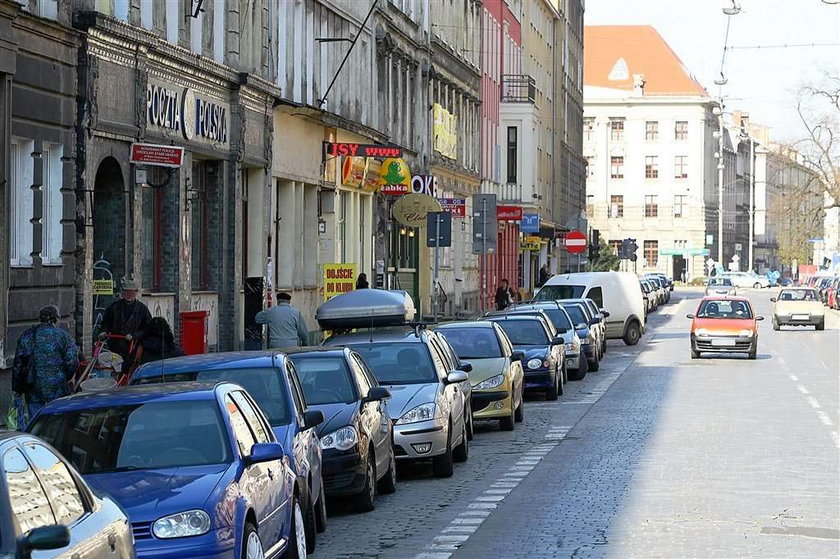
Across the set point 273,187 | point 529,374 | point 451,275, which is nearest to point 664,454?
point 529,374

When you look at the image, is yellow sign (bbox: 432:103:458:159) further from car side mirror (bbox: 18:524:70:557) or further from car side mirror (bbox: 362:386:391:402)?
car side mirror (bbox: 18:524:70:557)

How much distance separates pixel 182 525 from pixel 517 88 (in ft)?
219

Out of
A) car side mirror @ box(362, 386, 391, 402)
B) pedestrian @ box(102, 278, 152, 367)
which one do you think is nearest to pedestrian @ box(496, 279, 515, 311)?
pedestrian @ box(102, 278, 152, 367)

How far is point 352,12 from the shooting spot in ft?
138

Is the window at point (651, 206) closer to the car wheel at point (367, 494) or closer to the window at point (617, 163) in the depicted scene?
the window at point (617, 163)

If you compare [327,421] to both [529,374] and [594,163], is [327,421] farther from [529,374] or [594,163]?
[594,163]

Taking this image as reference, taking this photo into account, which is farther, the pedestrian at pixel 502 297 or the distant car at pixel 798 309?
the distant car at pixel 798 309

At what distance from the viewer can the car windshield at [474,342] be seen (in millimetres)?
24828

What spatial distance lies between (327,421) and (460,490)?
2429 mm

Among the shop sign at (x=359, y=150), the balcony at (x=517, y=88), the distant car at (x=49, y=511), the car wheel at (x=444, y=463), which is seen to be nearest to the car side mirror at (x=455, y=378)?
the car wheel at (x=444, y=463)

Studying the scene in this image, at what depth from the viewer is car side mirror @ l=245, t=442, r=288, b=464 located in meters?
10.5

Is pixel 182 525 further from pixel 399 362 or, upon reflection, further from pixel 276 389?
pixel 399 362

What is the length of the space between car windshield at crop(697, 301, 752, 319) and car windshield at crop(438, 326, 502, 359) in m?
19.7

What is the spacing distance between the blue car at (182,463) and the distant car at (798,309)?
5661 centimetres
